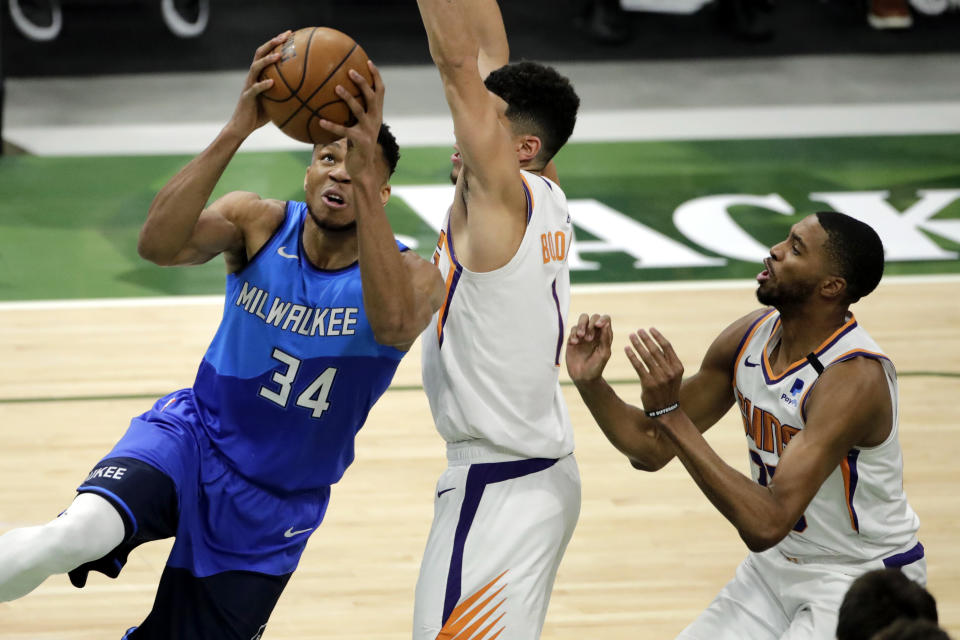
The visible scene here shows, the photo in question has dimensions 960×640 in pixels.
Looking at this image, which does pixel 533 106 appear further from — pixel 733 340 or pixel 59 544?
pixel 59 544

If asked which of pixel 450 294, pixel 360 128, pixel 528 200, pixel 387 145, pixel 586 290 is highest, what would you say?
pixel 360 128

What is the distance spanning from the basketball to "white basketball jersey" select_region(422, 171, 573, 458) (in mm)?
546

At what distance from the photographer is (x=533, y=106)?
3918 millimetres

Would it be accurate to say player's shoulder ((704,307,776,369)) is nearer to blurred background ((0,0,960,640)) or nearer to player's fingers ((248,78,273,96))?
blurred background ((0,0,960,640))

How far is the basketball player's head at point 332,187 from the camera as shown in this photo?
3.77 m

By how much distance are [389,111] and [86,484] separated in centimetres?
934

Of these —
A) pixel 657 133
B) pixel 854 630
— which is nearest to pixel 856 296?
pixel 854 630

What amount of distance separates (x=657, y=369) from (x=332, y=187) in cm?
111

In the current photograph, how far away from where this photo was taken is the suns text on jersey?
12.4ft

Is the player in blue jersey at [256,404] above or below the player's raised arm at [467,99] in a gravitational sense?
below

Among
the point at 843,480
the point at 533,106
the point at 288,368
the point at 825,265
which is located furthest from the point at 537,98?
the point at 843,480

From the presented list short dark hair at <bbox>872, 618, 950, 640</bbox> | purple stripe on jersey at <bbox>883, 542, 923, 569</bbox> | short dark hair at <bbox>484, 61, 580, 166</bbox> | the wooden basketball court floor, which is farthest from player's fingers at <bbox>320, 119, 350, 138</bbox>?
the wooden basketball court floor

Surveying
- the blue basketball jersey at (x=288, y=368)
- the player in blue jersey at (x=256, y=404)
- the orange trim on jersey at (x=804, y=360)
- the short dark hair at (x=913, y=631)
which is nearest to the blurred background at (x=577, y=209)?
the player in blue jersey at (x=256, y=404)

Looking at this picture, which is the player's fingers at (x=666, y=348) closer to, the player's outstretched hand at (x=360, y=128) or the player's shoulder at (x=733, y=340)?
the player's shoulder at (x=733, y=340)
